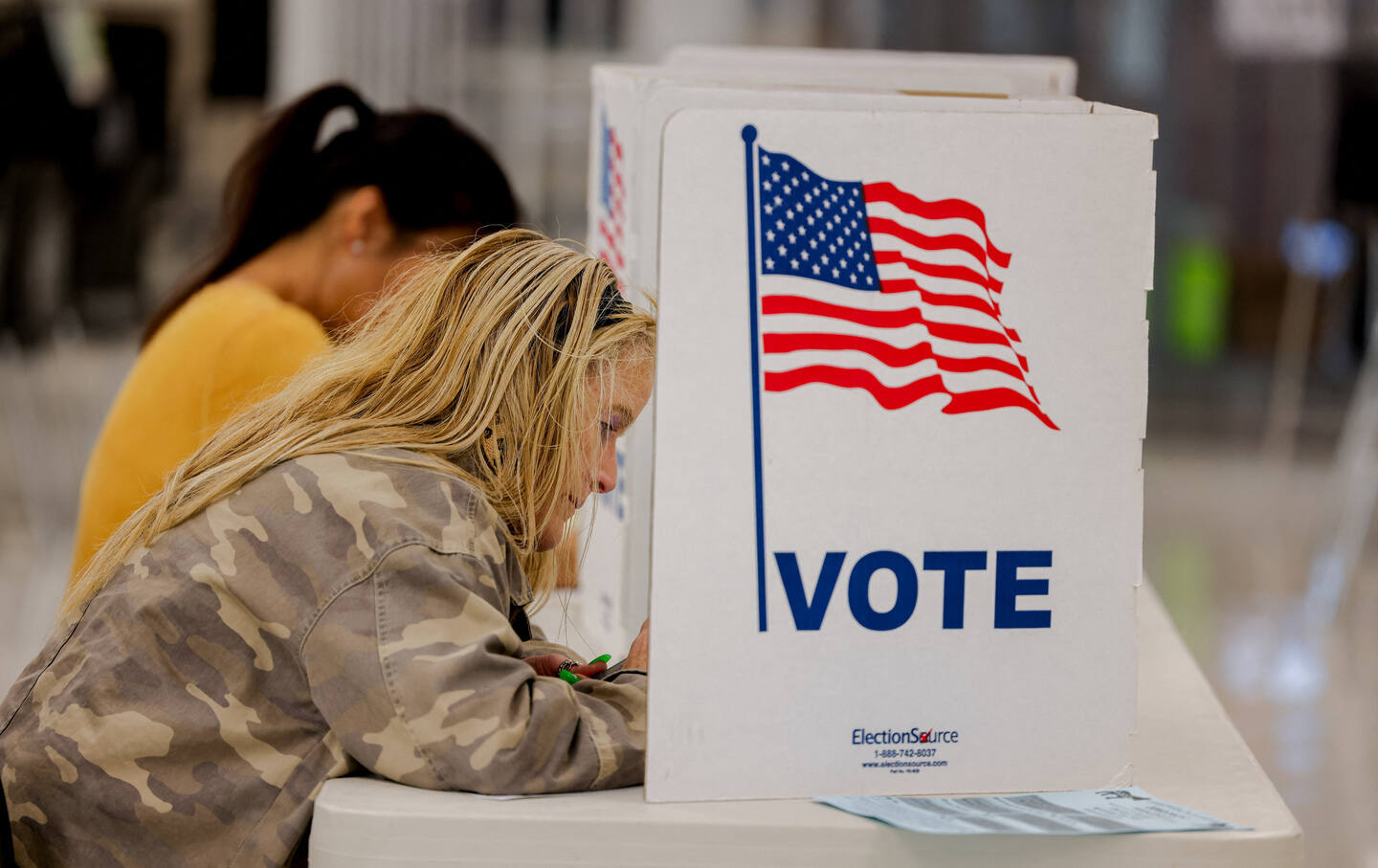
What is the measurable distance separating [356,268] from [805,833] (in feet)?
3.78

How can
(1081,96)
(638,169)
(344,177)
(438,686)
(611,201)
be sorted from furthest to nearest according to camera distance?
(1081,96)
(344,177)
(611,201)
(638,169)
(438,686)

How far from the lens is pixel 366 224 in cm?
196

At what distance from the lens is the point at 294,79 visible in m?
3.67

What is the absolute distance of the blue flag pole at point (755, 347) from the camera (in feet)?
3.51

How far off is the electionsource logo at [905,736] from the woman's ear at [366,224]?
42.6 inches

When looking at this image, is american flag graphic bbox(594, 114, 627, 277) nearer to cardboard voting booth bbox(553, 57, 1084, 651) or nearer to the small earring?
cardboard voting booth bbox(553, 57, 1084, 651)

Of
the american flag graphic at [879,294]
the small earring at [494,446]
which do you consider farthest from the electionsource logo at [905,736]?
the small earring at [494,446]

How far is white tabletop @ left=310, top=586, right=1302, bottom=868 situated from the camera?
1.06 metres

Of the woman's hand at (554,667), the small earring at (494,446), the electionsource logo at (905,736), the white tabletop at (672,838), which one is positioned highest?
the small earring at (494,446)

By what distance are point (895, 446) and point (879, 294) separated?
108 millimetres

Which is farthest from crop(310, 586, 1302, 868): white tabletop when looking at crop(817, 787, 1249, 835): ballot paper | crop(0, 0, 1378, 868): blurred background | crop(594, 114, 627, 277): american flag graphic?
crop(0, 0, 1378, 868): blurred background

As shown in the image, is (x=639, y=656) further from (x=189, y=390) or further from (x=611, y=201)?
(x=189, y=390)

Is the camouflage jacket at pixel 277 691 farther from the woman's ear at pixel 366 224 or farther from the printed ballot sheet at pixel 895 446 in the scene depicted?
the woman's ear at pixel 366 224

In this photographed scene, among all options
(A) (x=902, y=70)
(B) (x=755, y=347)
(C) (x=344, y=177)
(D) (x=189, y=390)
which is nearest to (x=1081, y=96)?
(A) (x=902, y=70)
